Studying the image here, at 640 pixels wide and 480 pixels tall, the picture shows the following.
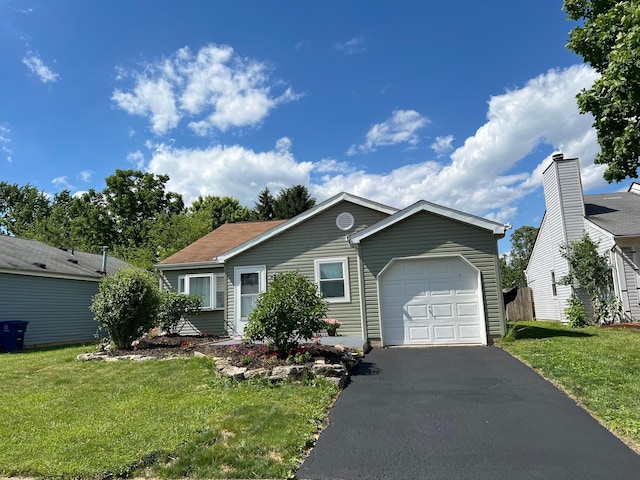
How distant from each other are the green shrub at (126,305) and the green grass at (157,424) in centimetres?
237

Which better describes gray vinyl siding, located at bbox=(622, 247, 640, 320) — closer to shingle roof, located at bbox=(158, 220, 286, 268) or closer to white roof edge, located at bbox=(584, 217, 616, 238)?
white roof edge, located at bbox=(584, 217, 616, 238)

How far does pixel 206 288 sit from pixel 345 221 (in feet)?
19.2

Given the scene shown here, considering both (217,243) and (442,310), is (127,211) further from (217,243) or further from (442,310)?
(442,310)

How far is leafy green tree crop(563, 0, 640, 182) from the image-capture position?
24.2ft

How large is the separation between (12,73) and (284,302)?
1194cm

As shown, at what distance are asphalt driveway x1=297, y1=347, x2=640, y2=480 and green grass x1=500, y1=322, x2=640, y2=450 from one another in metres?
0.25

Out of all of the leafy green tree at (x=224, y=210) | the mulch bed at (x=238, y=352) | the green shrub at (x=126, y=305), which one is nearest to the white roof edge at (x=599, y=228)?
the mulch bed at (x=238, y=352)

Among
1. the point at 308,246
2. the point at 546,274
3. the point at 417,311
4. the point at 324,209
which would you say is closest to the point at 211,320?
the point at 308,246

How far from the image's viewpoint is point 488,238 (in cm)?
1085

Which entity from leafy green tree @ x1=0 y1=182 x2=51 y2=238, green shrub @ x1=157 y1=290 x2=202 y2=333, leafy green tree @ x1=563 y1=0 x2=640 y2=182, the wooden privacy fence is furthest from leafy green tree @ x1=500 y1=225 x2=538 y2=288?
leafy green tree @ x1=0 y1=182 x2=51 y2=238

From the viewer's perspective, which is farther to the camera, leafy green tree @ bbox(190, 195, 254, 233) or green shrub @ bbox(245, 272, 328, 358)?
leafy green tree @ bbox(190, 195, 254, 233)

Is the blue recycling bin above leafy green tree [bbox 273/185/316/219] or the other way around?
the other way around

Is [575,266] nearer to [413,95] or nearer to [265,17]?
[413,95]

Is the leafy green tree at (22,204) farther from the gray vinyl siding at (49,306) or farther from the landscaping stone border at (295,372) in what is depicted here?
the landscaping stone border at (295,372)
